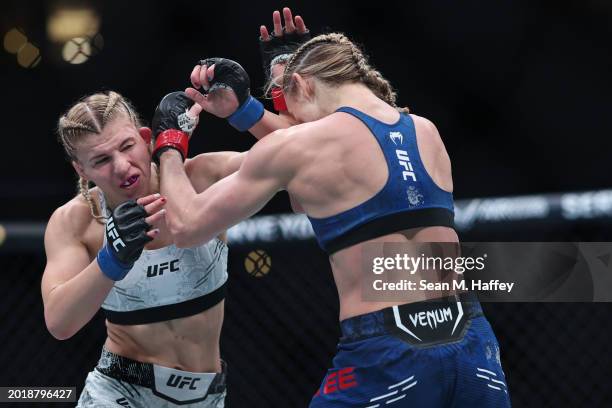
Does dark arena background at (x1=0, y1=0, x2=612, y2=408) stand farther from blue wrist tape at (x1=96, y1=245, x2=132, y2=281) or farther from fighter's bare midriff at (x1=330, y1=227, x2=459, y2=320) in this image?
fighter's bare midriff at (x1=330, y1=227, x2=459, y2=320)

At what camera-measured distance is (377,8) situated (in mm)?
4512

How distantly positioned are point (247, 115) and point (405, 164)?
2.13 feet

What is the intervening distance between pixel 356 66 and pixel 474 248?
0.79 meters

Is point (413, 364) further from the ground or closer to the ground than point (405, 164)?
closer to the ground

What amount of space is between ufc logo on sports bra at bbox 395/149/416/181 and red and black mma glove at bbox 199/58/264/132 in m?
0.61

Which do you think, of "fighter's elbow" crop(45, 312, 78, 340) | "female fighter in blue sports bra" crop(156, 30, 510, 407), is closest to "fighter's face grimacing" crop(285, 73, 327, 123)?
"female fighter in blue sports bra" crop(156, 30, 510, 407)

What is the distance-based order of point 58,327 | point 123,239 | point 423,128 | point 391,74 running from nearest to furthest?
1. point 423,128
2. point 123,239
3. point 58,327
4. point 391,74

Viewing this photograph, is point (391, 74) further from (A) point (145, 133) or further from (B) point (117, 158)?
(B) point (117, 158)

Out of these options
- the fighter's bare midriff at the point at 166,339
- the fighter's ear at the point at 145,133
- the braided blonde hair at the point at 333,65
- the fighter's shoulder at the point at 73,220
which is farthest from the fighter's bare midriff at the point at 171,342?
the braided blonde hair at the point at 333,65

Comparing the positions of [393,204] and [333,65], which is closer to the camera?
[393,204]

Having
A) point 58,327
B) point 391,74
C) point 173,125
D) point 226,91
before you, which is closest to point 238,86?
point 226,91

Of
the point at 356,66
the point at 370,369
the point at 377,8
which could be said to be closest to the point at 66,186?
the point at 377,8

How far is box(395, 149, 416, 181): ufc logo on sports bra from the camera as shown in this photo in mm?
2076

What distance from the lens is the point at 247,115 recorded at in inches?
102
